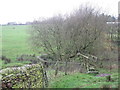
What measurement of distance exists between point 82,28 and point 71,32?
1350 millimetres

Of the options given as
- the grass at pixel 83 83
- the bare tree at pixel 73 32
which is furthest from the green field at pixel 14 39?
the grass at pixel 83 83

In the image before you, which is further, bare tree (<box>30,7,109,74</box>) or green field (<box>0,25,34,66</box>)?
green field (<box>0,25,34,66</box>)

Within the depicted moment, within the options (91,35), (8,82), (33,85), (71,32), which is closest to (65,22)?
(71,32)

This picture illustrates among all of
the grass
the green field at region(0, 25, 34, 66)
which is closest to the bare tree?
the grass

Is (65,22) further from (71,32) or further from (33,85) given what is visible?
(33,85)

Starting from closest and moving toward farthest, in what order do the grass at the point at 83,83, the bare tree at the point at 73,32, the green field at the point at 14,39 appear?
the grass at the point at 83,83, the bare tree at the point at 73,32, the green field at the point at 14,39

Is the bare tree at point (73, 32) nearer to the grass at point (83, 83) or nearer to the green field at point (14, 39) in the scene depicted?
the grass at point (83, 83)

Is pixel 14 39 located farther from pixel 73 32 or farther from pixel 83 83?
pixel 83 83

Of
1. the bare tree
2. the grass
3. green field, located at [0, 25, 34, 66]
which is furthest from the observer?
green field, located at [0, 25, 34, 66]

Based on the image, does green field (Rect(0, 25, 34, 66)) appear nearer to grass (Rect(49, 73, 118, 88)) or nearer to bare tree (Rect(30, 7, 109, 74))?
bare tree (Rect(30, 7, 109, 74))

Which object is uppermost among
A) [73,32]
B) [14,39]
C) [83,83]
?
[73,32]

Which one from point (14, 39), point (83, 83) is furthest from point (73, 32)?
point (14, 39)

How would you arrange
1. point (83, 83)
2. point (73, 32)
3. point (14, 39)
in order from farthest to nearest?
point (14, 39)
point (73, 32)
point (83, 83)

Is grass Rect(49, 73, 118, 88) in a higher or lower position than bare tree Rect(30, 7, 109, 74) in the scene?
lower
